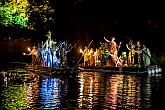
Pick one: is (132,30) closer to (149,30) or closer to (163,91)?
(149,30)

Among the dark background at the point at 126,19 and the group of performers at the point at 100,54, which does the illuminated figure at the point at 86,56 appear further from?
the dark background at the point at 126,19

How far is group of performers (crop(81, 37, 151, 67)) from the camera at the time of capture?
44.4 m

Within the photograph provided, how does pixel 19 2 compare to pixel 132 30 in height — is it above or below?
above

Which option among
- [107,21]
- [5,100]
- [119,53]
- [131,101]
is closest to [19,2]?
[5,100]

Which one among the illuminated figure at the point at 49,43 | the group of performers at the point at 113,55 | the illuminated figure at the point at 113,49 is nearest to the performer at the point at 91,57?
the group of performers at the point at 113,55

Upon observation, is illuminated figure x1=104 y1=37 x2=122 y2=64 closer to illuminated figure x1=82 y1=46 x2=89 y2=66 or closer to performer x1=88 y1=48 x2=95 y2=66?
performer x1=88 y1=48 x2=95 y2=66

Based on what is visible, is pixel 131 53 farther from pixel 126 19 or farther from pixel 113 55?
pixel 126 19

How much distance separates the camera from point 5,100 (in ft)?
54.1

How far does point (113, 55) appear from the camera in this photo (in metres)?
46.4

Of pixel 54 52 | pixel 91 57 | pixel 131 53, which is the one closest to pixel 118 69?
pixel 131 53

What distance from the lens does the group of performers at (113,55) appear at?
1747 inches

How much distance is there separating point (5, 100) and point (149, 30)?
492 inches

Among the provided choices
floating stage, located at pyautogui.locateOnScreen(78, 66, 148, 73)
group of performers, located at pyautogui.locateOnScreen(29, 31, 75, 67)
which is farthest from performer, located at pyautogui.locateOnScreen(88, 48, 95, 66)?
group of performers, located at pyautogui.locateOnScreen(29, 31, 75, 67)

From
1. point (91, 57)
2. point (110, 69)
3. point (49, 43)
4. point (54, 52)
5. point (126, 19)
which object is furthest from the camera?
point (91, 57)
